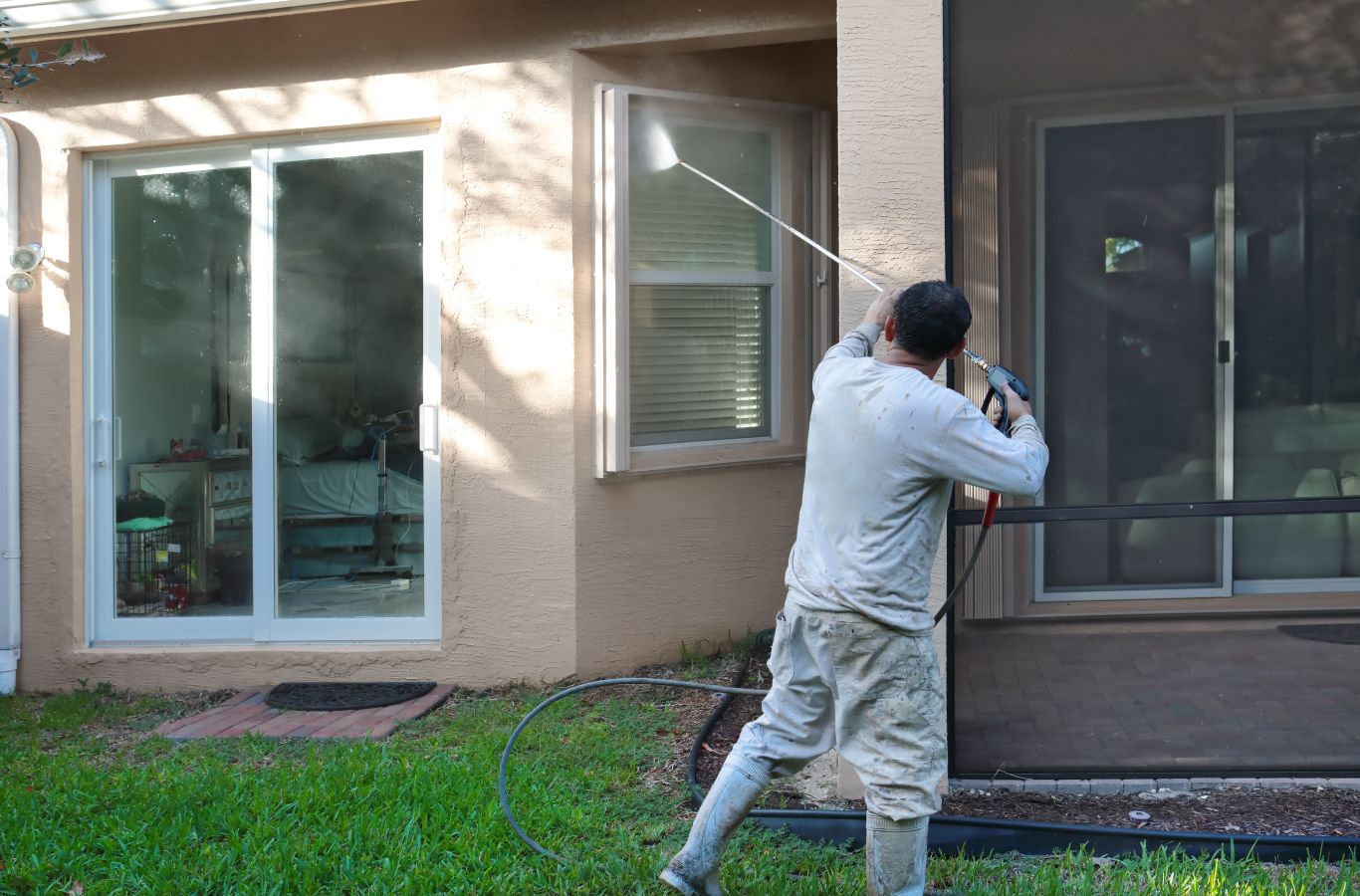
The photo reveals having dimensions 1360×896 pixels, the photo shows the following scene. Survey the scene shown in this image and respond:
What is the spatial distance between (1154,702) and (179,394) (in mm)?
5009

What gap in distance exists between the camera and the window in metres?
6.09

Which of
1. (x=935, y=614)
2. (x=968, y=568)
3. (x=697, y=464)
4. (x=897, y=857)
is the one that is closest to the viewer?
(x=897, y=857)

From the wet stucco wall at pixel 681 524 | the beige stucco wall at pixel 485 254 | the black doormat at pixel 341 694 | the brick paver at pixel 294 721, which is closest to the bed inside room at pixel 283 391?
the beige stucco wall at pixel 485 254

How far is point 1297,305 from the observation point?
4.65 meters

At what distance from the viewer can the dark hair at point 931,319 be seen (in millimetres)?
3355

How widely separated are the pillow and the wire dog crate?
68 cm

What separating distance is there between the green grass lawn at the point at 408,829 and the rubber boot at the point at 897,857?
38 centimetres

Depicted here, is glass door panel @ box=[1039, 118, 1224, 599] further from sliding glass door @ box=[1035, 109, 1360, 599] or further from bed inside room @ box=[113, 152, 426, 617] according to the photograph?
bed inside room @ box=[113, 152, 426, 617]

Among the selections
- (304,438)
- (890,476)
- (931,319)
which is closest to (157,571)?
(304,438)

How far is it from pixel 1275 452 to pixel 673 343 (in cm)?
290

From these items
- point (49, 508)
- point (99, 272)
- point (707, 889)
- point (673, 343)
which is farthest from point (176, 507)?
point (707, 889)

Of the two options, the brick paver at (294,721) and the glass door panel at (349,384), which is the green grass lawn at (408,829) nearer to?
the brick paver at (294,721)

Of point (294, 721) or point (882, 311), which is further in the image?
point (294, 721)

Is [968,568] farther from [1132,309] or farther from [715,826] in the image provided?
[1132,309]
